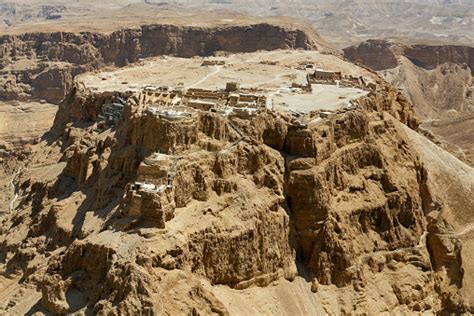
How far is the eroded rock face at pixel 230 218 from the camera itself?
4400 cm

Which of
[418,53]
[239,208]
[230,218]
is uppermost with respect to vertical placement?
[239,208]

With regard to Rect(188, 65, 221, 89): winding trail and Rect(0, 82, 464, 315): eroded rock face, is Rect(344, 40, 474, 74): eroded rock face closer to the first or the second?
Rect(188, 65, 221, 89): winding trail

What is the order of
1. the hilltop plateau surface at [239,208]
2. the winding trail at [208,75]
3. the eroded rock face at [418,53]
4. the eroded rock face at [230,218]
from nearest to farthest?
the eroded rock face at [230,218], the hilltop plateau surface at [239,208], the winding trail at [208,75], the eroded rock face at [418,53]

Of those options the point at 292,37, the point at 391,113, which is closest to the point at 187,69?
the point at 391,113

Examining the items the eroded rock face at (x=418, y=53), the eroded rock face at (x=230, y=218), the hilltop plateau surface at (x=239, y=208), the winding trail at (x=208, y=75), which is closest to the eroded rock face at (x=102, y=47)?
the eroded rock face at (x=418, y=53)

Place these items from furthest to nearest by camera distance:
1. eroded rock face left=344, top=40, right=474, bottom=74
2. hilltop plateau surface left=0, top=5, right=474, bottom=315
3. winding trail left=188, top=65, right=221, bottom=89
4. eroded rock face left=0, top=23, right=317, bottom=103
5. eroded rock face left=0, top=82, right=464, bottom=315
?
1. eroded rock face left=344, top=40, right=474, bottom=74
2. eroded rock face left=0, top=23, right=317, bottom=103
3. winding trail left=188, top=65, right=221, bottom=89
4. hilltop plateau surface left=0, top=5, right=474, bottom=315
5. eroded rock face left=0, top=82, right=464, bottom=315

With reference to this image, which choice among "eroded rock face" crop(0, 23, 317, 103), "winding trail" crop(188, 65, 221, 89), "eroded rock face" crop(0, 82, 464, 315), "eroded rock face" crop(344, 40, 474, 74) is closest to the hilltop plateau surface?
"eroded rock face" crop(0, 82, 464, 315)

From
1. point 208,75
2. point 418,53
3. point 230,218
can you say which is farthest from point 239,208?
point 418,53

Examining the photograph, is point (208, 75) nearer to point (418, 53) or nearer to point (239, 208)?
point (239, 208)

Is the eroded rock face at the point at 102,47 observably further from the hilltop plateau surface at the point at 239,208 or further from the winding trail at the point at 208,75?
the hilltop plateau surface at the point at 239,208

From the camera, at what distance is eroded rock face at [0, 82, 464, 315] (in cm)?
4400

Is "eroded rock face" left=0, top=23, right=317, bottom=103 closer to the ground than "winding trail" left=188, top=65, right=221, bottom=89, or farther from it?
closer to the ground

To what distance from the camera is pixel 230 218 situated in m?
49.0

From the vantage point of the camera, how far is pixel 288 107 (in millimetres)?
64938
